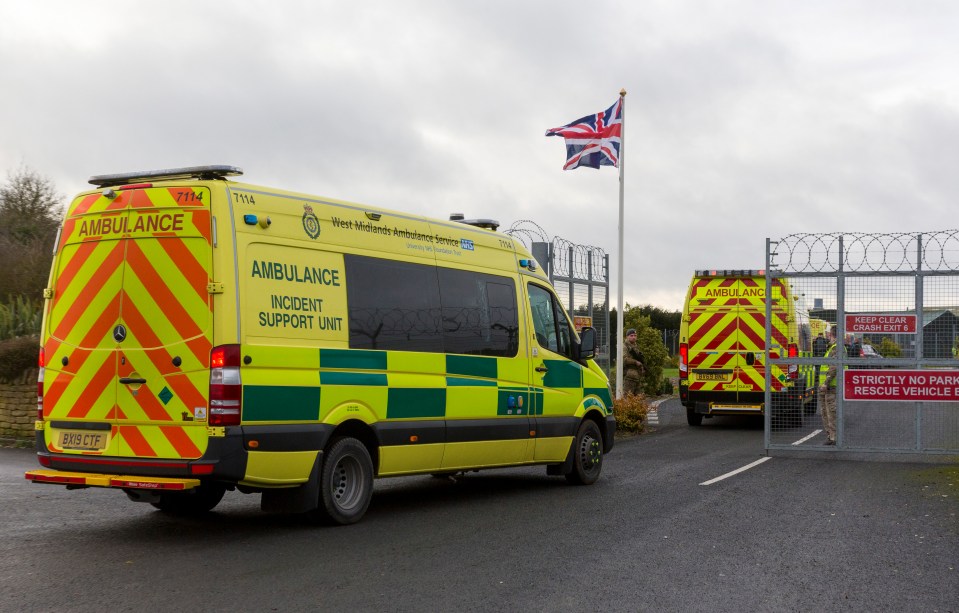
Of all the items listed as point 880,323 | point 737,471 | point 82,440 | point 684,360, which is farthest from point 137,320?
point 684,360

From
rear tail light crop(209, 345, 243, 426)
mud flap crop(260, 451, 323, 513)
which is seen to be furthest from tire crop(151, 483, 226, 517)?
rear tail light crop(209, 345, 243, 426)

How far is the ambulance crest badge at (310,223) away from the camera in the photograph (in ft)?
28.9

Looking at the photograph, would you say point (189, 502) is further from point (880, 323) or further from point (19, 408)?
point (880, 323)

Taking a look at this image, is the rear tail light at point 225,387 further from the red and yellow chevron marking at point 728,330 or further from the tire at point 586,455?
the red and yellow chevron marking at point 728,330

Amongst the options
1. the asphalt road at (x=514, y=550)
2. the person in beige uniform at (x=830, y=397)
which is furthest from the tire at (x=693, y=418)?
the asphalt road at (x=514, y=550)

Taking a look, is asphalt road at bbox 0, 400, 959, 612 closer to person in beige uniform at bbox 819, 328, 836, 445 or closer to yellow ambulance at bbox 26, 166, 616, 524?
yellow ambulance at bbox 26, 166, 616, 524

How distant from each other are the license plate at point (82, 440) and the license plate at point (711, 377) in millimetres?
14197

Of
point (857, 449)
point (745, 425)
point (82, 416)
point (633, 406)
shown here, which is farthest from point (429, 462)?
point (745, 425)

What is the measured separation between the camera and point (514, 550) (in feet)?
25.8

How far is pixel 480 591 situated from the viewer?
255 inches

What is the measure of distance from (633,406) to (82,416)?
41.2ft

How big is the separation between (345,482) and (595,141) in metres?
13.7

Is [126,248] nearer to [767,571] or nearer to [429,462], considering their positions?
[429,462]

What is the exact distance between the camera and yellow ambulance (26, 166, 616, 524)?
26.0 ft
